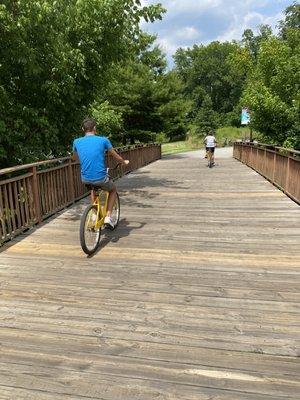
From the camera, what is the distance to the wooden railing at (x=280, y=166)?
359 inches

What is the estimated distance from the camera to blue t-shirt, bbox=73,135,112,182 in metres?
5.53

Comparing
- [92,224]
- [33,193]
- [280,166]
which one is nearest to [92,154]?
[92,224]

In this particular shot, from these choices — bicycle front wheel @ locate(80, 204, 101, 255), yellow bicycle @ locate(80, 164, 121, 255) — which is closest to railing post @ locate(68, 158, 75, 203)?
yellow bicycle @ locate(80, 164, 121, 255)

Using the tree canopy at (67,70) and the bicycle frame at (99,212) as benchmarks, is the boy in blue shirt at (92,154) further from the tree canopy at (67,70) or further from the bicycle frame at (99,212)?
the tree canopy at (67,70)

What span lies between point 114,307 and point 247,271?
5.72 ft

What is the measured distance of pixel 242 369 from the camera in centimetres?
290

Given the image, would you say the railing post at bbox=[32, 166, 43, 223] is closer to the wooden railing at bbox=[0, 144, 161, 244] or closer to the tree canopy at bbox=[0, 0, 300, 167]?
the wooden railing at bbox=[0, 144, 161, 244]

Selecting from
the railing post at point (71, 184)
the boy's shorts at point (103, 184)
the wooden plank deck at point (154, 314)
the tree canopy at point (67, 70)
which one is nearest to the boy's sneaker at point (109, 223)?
the wooden plank deck at point (154, 314)

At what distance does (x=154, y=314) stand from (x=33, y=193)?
4026 millimetres

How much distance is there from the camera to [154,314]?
12.3 feet

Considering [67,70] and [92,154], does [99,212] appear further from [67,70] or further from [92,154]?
[67,70]

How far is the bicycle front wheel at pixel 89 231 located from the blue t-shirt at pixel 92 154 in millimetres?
453

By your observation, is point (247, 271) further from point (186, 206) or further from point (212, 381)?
point (186, 206)

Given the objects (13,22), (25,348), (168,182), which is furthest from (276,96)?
(25,348)
